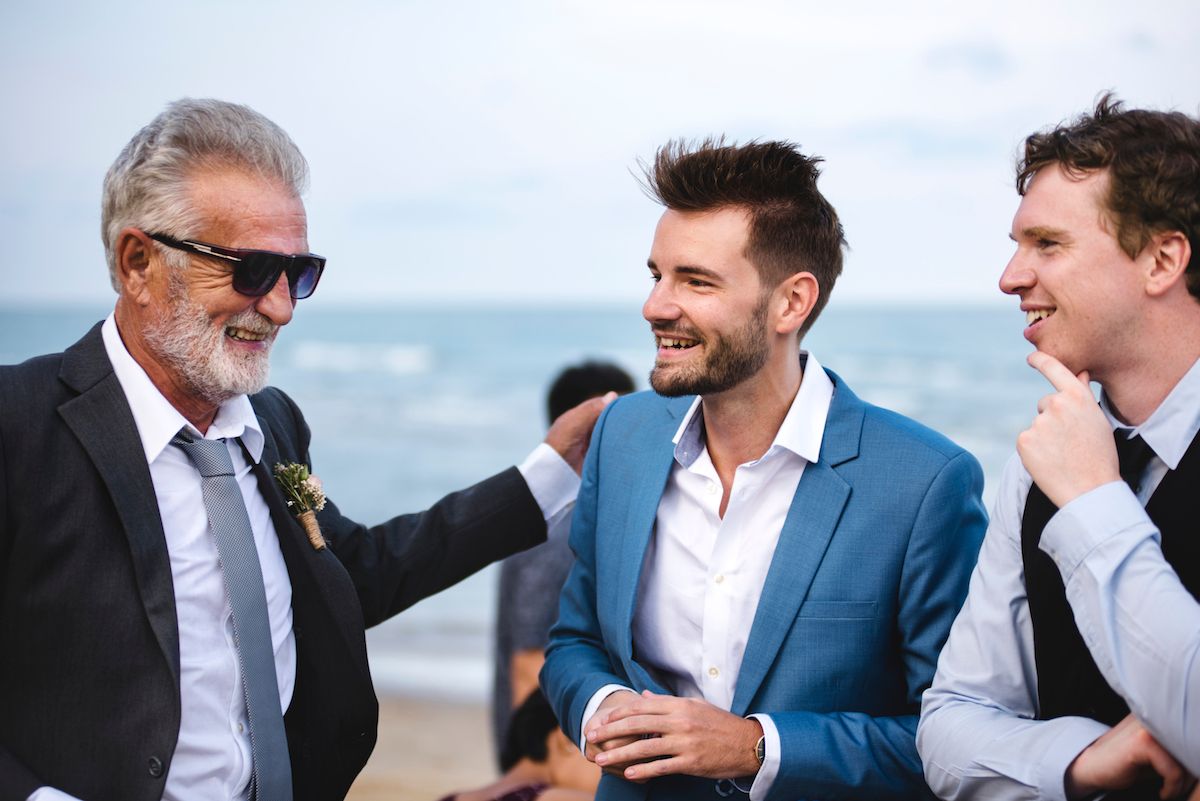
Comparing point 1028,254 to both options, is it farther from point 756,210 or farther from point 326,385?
point 326,385

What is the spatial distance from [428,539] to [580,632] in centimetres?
57

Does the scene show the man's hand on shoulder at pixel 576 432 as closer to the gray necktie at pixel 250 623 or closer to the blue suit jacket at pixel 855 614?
the blue suit jacket at pixel 855 614

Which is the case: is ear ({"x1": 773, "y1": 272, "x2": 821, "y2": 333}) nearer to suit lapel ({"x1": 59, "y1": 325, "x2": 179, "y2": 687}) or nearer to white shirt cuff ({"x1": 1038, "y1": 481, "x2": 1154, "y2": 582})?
white shirt cuff ({"x1": 1038, "y1": 481, "x2": 1154, "y2": 582})

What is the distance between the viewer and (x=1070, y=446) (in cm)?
212

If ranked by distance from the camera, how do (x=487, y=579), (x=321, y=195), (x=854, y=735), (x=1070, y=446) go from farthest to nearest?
(x=321, y=195) → (x=487, y=579) → (x=854, y=735) → (x=1070, y=446)

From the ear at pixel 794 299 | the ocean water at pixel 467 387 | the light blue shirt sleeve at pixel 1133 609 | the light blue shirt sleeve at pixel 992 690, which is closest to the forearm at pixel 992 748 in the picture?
the light blue shirt sleeve at pixel 992 690

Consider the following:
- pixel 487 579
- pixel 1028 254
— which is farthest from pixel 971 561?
pixel 487 579

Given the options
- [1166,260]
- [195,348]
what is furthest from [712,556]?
[195,348]

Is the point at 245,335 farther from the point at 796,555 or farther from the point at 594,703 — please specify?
the point at 796,555

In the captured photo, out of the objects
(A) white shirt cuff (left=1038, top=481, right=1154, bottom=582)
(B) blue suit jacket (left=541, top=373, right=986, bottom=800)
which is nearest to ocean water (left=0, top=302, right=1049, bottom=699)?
(B) blue suit jacket (left=541, top=373, right=986, bottom=800)

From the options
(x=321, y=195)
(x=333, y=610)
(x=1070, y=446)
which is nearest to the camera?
(x=1070, y=446)

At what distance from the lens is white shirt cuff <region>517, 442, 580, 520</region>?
348 centimetres

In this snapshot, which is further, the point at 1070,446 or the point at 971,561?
the point at 971,561

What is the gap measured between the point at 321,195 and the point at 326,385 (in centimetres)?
668
